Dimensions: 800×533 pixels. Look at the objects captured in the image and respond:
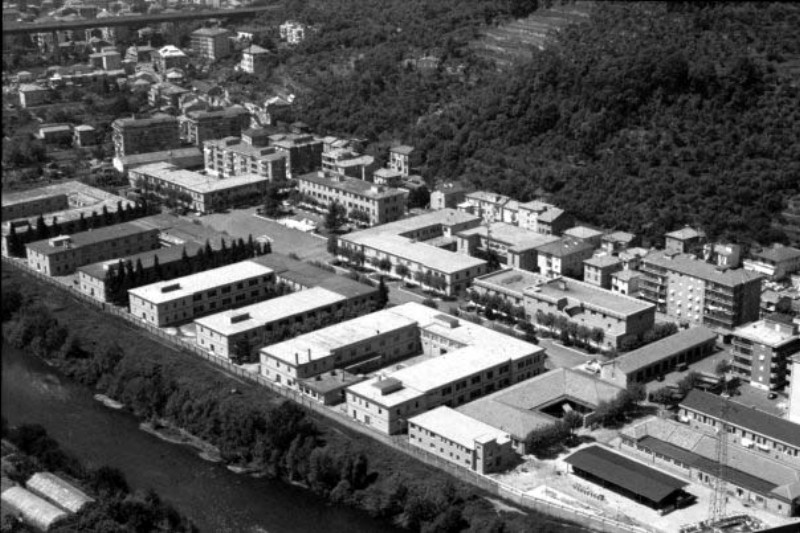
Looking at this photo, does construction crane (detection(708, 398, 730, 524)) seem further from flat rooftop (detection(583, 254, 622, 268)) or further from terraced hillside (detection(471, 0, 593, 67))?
terraced hillside (detection(471, 0, 593, 67))

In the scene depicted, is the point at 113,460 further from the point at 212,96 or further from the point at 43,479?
the point at 212,96

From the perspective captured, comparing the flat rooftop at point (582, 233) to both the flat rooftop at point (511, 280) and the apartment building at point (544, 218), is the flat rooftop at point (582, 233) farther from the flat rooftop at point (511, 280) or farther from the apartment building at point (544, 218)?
the flat rooftop at point (511, 280)

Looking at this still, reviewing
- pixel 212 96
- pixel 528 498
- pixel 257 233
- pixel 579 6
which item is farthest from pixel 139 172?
pixel 528 498

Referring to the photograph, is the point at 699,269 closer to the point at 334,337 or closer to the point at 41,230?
the point at 334,337

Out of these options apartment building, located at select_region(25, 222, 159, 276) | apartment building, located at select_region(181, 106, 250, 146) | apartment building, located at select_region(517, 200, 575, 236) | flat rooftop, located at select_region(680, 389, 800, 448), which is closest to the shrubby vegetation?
flat rooftop, located at select_region(680, 389, 800, 448)

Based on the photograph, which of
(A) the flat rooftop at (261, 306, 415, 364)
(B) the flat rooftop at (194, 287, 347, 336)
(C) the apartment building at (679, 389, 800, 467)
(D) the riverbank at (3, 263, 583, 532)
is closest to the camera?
(D) the riverbank at (3, 263, 583, 532)

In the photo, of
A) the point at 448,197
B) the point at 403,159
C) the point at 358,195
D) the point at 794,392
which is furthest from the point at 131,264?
the point at 794,392
